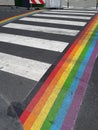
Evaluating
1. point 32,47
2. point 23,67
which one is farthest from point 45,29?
point 23,67

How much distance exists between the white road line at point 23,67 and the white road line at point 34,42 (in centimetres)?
91

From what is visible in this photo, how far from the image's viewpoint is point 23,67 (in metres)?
4.88

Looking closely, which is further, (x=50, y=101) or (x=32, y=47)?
(x=32, y=47)

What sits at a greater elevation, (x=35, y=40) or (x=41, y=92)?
(x=35, y=40)

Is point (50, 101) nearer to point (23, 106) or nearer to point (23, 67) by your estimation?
point (23, 106)

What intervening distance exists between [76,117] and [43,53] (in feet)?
8.55

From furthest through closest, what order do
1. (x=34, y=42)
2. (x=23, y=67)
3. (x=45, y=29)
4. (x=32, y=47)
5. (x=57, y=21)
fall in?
(x=57, y=21) < (x=45, y=29) < (x=34, y=42) < (x=32, y=47) < (x=23, y=67)

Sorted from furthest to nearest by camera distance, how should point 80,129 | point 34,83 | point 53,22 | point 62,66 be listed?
point 53,22, point 62,66, point 34,83, point 80,129

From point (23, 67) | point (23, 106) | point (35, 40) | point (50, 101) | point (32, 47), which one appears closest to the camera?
point (23, 106)

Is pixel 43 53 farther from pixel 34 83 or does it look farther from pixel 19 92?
pixel 19 92

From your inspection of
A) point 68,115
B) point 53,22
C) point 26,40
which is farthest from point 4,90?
point 53,22

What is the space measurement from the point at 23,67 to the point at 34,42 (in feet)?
5.47

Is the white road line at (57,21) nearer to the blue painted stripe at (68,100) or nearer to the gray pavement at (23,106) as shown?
the blue painted stripe at (68,100)

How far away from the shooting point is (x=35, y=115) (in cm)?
336
